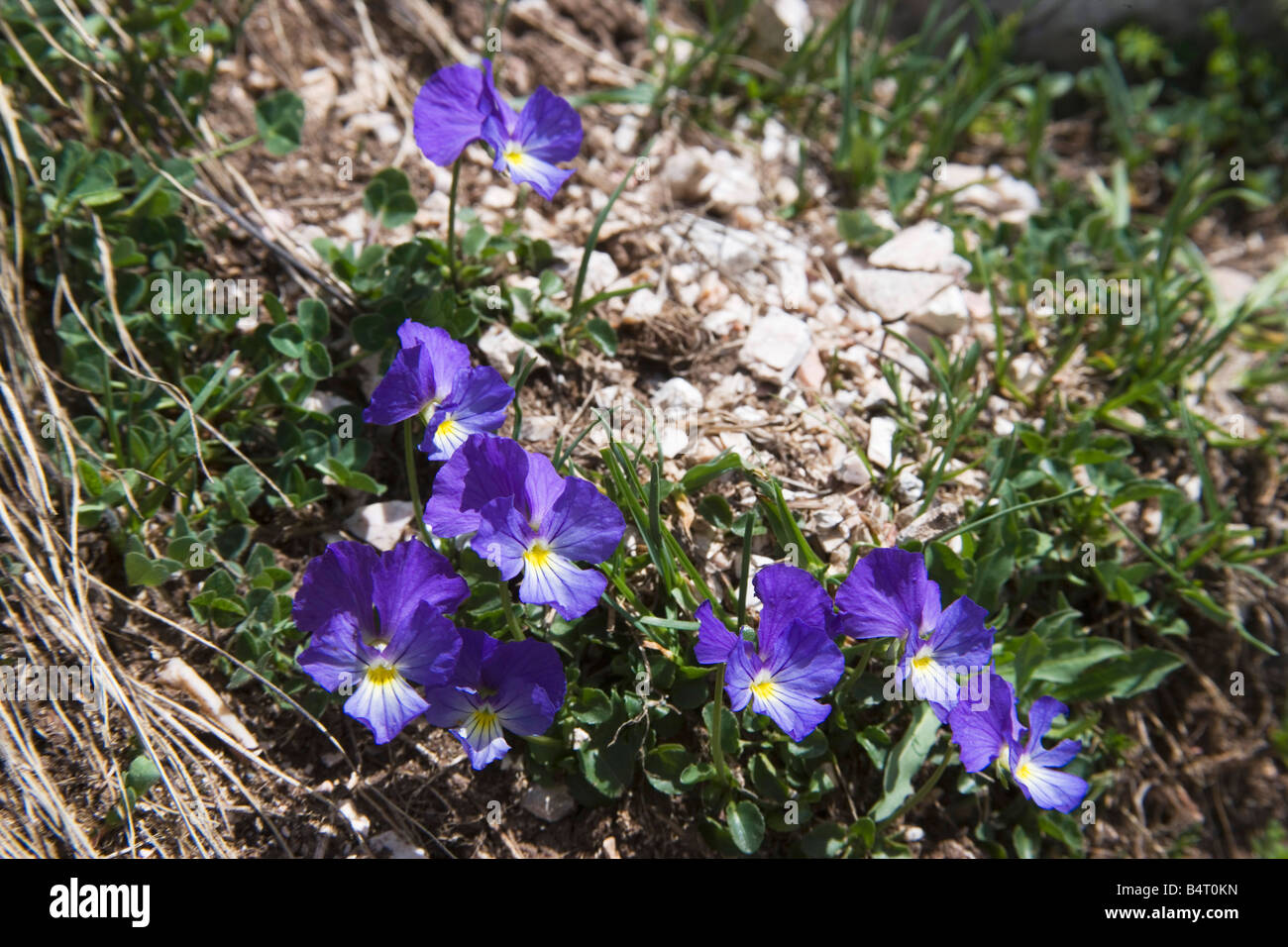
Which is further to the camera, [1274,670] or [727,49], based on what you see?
[727,49]

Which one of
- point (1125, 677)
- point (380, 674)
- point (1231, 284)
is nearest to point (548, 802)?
point (380, 674)

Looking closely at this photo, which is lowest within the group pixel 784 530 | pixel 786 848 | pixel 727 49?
pixel 786 848

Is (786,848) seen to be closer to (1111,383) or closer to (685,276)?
(685,276)

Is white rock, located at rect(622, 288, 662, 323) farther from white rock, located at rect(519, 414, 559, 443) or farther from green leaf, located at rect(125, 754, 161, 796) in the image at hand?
green leaf, located at rect(125, 754, 161, 796)

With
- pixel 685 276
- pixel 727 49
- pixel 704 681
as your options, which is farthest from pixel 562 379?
pixel 727 49

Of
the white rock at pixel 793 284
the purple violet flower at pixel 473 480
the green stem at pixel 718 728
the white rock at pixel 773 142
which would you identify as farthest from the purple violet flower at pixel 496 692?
the white rock at pixel 773 142

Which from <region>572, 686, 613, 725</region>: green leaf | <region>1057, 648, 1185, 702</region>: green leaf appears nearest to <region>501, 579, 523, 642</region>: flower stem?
<region>572, 686, 613, 725</region>: green leaf
